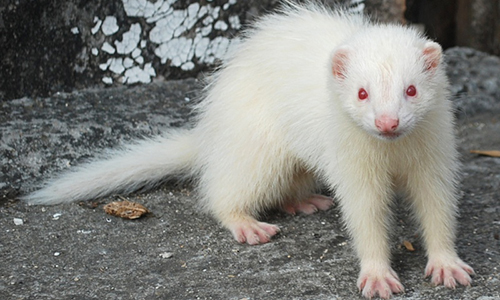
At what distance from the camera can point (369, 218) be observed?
3393 millimetres

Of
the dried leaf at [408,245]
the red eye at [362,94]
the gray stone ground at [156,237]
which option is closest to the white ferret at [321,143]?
the red eye at [362,94]

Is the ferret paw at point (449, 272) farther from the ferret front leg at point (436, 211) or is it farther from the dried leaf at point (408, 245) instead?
the dried leaf at point (408, 245)

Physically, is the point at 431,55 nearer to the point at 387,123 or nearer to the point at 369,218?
the point at 387,123

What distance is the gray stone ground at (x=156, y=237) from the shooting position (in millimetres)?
3322

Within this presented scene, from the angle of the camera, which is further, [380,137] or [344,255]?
[344,255]

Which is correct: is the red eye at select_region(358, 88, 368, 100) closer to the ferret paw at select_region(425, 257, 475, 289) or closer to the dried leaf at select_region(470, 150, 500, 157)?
the ferret paw at select_region(425, 257, 475, 289)

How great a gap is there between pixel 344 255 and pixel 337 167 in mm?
482

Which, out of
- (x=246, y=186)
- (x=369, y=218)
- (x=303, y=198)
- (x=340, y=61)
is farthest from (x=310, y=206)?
(x=340, y=61)

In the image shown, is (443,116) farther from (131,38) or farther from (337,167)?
(131,38)

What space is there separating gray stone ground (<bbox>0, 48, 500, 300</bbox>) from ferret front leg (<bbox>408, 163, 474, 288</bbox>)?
124 millimetres

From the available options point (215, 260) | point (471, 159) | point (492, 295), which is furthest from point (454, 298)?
point (471, 159)

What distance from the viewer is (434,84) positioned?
318 centimetres

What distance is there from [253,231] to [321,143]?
0.64 metres

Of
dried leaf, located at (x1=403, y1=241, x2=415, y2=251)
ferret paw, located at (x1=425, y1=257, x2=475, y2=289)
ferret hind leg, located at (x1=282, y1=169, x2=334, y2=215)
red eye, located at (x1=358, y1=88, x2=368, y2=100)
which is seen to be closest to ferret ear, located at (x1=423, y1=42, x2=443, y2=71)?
red eye, located at (x1=358, y1=88, x2=368, y2=100)
